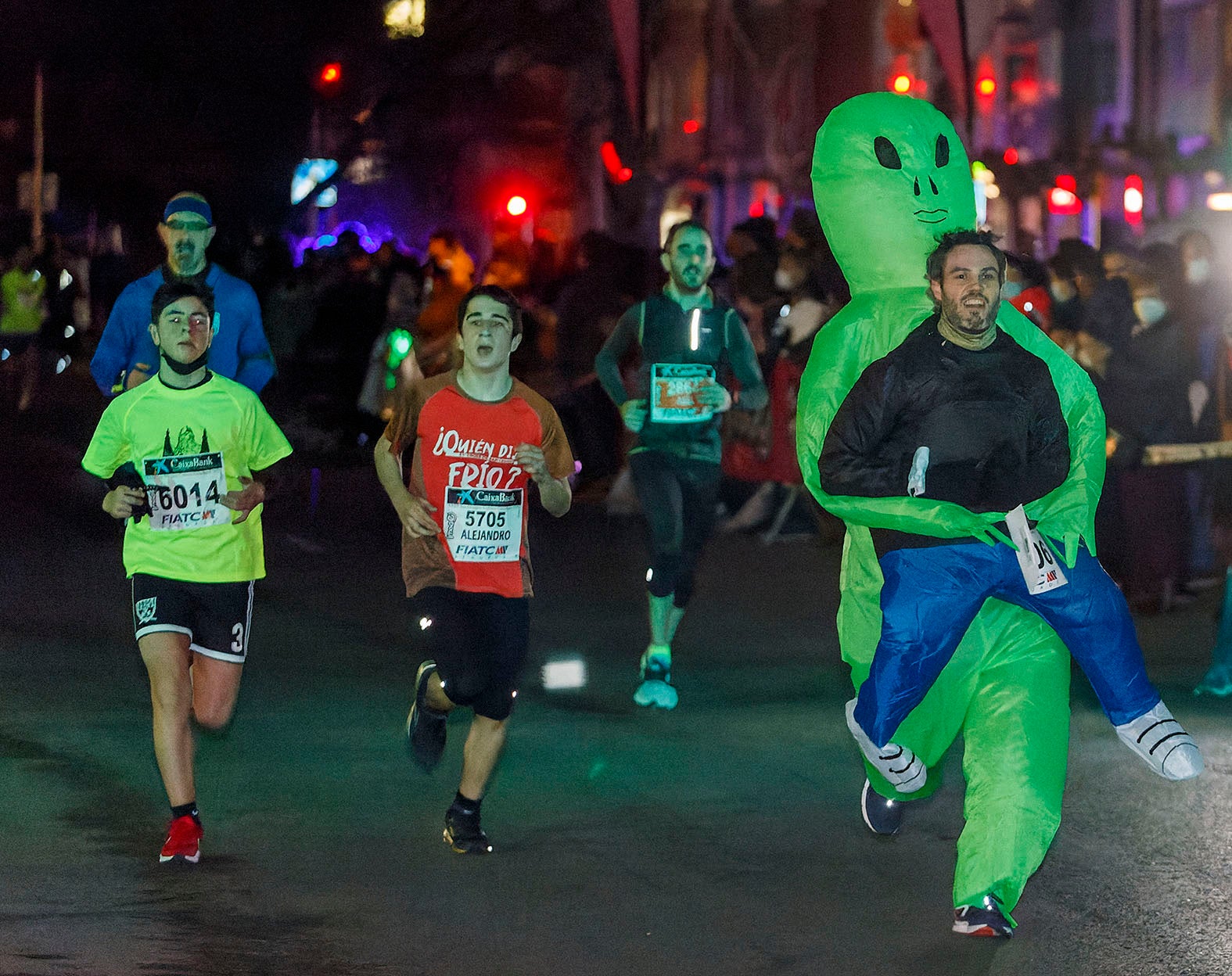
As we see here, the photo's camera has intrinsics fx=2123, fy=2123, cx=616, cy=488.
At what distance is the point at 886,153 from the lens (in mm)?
6199

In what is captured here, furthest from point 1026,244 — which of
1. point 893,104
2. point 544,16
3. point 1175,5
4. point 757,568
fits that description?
point 893,104

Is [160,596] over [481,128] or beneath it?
beneath

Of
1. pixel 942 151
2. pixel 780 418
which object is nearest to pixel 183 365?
pixel 942 151

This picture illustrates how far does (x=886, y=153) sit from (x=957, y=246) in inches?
24.2

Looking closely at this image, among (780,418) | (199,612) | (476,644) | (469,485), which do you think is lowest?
(476,644)

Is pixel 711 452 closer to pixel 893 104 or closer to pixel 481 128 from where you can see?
pixel 893 104

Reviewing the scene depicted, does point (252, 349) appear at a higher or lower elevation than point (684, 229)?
lower

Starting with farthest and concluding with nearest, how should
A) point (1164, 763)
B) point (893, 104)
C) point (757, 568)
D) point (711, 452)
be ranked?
point (757, 568) < point (711, 452) < point (893, 104) < point (1164, 763)

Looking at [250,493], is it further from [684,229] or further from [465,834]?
[684,229]

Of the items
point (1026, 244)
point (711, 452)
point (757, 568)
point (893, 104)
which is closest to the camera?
point (893, 104)

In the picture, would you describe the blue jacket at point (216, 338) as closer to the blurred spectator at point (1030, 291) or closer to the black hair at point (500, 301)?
the black hair at point (500, 301)

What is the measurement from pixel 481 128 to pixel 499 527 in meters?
39.3

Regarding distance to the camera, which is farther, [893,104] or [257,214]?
[257,214]

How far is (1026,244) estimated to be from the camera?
2936 cm
